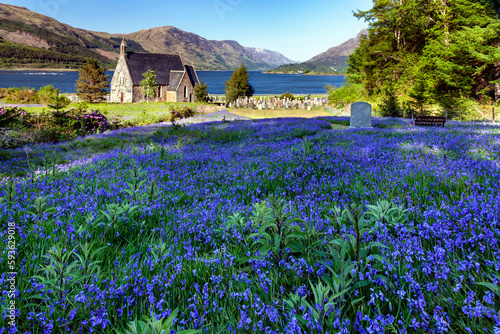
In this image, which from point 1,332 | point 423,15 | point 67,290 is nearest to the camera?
point 1,332

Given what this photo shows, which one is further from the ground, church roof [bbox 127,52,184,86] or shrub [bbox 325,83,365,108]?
church roof [bbox 127,52,184,86]

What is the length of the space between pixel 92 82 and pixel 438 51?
60083 mm

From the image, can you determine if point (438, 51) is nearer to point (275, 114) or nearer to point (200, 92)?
point (275, 114)

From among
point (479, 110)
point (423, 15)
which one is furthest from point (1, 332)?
point (423, 15)

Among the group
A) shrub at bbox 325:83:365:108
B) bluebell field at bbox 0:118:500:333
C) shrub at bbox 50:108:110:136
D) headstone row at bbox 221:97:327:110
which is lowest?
bluebell field at bbox 0:118:500:333

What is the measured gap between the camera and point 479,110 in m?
27.4

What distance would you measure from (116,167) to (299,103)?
37.1m

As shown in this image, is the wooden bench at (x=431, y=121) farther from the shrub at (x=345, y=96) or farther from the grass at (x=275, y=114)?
the shrub at (x=345, y=96)

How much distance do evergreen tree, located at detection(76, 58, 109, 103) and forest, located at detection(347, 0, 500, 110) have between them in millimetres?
50299

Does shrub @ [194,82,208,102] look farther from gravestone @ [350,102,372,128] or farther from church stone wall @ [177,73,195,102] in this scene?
gravestone @ [350,102,372,128]

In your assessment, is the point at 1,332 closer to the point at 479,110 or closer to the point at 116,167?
the point at 116,167

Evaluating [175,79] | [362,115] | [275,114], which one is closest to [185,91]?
[175,79]

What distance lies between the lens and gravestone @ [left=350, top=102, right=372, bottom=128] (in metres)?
16.0

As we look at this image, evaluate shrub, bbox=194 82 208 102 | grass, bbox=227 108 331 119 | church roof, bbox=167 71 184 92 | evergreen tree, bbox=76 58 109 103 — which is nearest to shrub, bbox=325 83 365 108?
grass, bbox=227 108 331 119
